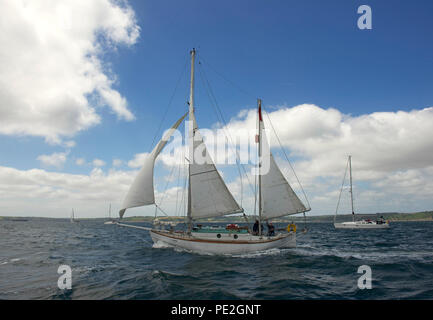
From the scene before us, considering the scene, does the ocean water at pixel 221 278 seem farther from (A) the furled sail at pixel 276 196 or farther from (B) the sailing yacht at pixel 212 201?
(A) the furled sail at pixel 276 196

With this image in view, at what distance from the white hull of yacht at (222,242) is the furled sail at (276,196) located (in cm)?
263

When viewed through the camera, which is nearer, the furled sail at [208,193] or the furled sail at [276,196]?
the furled sail at [208,193]

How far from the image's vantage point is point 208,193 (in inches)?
976

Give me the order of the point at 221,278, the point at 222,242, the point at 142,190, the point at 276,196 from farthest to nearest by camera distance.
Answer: the point at 276,196
the point at 142,190
the point at 222,242
the point at 221,278

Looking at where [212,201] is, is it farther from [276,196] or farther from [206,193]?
[276,196]

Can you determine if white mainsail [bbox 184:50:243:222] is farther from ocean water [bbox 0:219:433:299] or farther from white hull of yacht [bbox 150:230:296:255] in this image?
ocean water [bbox 0:219:433:299]

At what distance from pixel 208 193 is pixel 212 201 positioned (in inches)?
35.9

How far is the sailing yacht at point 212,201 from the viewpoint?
24094 millimetres

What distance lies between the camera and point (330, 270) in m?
18.2

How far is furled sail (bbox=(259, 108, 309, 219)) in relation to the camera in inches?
1021

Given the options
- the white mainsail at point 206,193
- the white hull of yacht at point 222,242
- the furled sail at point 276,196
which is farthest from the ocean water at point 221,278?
the furled sail at point 276,196

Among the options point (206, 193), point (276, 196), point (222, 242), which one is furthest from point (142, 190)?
point (276, 196)
